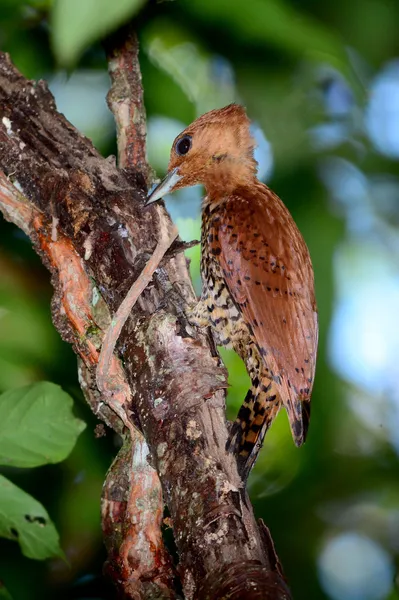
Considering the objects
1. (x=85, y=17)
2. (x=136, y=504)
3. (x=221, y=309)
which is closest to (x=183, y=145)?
(x=221, y=309)

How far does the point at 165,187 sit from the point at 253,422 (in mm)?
914

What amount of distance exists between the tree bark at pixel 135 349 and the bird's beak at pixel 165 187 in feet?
0.14

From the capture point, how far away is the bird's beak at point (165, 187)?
244 cm

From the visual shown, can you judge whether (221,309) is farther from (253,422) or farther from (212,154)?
(212,154)

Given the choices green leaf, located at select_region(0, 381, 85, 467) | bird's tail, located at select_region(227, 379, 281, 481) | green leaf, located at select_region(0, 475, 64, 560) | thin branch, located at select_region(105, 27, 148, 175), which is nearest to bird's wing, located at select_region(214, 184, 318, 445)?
bird's tail, located at select_region(227, 379, 281, 481)

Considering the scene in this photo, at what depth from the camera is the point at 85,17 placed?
749mm

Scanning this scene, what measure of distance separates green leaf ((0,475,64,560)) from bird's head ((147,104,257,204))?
4.57ft

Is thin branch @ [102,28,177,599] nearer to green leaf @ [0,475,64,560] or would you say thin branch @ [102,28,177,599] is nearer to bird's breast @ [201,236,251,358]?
green leaf @ [0,475,64,560]

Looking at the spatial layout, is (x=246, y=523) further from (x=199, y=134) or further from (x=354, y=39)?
(x=354, y=39)

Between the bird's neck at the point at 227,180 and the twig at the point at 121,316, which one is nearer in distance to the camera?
the twig at the point at 121,316

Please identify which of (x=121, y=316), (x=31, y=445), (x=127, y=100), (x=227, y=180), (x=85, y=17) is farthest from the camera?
(x=227, y=180)

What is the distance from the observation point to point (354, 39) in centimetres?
275

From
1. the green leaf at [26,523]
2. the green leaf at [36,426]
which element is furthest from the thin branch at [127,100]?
the green leaf at [26,523]

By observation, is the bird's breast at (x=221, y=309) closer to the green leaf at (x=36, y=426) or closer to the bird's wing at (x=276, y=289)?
the bird's wing at (x=276, y=289)
